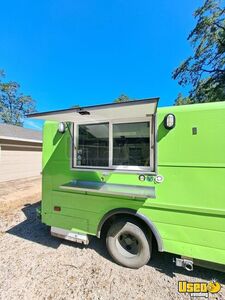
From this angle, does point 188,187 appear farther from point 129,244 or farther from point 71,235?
point 71,235

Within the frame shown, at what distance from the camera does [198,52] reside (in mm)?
13773

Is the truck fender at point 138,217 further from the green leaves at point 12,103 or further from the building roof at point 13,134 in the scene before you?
the green leaves at point 12,103

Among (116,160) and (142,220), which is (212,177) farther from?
(116,160)

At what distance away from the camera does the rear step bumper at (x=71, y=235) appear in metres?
3.09

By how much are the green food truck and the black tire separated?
0.05 feet

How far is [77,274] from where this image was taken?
2.69 m

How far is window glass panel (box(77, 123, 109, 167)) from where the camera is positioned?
312cm

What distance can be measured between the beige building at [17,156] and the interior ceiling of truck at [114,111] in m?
8.18

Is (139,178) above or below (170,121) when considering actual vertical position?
below

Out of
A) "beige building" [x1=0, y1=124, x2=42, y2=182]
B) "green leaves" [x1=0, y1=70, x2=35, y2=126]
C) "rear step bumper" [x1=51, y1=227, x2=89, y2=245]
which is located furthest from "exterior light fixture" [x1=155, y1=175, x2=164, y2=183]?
"green leaves" [x1=0, y1=70, x2=35, y2=126]

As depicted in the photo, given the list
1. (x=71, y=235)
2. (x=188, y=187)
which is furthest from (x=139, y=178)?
(x=71, y=235)

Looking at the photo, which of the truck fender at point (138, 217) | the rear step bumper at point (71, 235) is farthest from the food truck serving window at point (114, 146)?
the rear step bumper at point (71, 235)

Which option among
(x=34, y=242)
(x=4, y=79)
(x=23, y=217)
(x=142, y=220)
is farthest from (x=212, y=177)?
(x=4, y=79)

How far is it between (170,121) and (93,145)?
1.49 m
